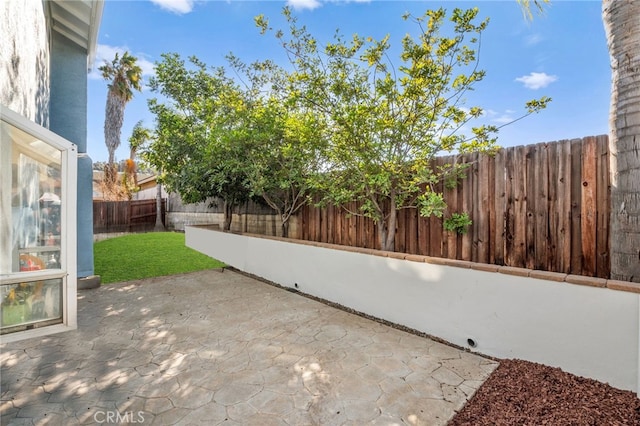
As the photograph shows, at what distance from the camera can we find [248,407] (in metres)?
2.53

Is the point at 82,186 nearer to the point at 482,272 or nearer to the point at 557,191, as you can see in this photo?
the point at 482,272

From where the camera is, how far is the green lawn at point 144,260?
745 cm

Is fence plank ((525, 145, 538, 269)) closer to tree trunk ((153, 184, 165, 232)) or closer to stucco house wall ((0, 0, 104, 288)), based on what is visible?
stucco house wall ((0, 0, 104, 288))

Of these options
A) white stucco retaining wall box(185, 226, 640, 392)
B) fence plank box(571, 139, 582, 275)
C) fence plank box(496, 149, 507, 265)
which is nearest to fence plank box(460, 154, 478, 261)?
fence plank box(496, 149, 507, 265)

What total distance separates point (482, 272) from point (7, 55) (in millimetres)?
5601

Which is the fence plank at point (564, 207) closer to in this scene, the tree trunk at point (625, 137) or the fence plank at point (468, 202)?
the tree trunk at point (625, 137)

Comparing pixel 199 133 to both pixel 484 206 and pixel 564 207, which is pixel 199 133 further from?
pixel 564 207

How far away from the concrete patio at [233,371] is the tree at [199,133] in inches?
142

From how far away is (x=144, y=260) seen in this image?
28.9ft

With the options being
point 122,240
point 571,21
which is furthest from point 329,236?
point 122,240

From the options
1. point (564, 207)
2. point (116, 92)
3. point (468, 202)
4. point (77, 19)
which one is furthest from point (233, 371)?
point (116, 92)

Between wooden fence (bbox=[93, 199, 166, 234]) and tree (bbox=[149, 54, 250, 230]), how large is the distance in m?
8.51

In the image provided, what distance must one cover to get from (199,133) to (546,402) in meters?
8.25

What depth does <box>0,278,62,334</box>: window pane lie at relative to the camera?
9.53 feet
